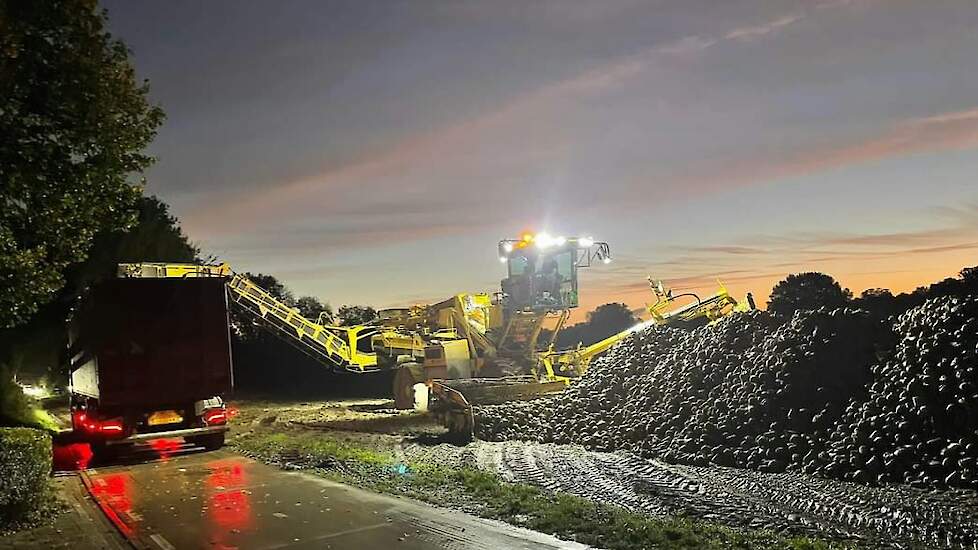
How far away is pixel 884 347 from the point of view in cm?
1154

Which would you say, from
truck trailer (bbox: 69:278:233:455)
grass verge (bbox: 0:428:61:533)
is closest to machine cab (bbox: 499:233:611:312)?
truck trailer (bbox: 69:278:233:455)

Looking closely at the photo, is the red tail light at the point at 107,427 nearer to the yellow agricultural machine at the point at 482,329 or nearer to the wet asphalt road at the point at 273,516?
the wet asphalt road at the point at 273,516

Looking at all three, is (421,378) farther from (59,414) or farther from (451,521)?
(451,521)

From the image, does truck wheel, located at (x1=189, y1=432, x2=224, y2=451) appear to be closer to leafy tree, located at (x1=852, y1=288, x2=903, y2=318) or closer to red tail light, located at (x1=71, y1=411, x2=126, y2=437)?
red tail light, located at (x1=71, y1=411, x2=126, y2=437)

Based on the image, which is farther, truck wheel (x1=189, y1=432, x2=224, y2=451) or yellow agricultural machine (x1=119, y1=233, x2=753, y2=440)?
yellow agricultural machine (x1=119, y1=233, x2=753, y2=440)

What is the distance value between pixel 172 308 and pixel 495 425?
6.65 m

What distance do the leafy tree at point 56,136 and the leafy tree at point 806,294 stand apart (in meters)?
11.4

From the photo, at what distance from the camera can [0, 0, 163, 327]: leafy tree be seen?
910cm

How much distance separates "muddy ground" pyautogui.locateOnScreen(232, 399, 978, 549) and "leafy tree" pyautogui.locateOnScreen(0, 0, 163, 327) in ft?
20.0

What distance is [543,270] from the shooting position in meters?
21.0

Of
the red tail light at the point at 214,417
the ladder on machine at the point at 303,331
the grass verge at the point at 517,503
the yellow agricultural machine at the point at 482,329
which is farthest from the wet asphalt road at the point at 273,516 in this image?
the ladder on machine at the point at 303,331

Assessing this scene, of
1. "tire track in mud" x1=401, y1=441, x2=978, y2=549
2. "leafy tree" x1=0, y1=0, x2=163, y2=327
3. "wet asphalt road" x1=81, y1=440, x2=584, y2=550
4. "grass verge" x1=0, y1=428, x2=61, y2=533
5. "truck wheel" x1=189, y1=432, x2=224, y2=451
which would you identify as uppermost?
"leafy tree" x1=0, y1=0, x2=163, y2=327

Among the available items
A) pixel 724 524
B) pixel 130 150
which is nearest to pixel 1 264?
pixel 130 150

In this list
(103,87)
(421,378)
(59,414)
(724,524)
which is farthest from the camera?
(59,414)
